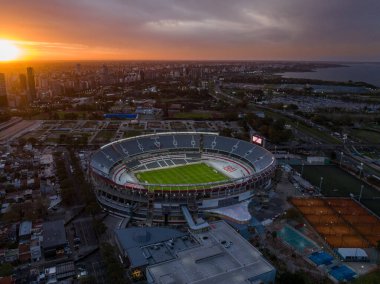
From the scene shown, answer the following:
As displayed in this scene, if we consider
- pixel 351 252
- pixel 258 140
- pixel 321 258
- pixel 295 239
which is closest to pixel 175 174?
pixel 258 140

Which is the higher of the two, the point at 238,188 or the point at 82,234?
the point at 238,188

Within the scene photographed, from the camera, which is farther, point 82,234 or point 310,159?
point 310,159

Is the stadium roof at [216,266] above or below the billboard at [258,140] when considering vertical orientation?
below

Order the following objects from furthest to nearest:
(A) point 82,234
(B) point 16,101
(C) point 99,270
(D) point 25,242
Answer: (B) point 16,101 → (A) point 82,234 → (D) point 25,242 → (C) point 99,270

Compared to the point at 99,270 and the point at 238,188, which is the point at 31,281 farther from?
the point at 238,188

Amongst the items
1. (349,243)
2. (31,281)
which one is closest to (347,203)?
(349,243)

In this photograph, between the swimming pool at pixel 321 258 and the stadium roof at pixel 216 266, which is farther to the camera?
the swimming pool at pixel 321 258

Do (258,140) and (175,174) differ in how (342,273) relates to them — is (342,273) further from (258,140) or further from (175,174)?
(258,140)

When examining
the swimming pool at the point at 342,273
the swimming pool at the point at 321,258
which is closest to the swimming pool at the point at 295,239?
the swimming pool at the point at 321,258

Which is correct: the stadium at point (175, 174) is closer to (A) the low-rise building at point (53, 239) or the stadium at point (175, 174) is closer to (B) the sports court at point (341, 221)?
(B) the sports court at point (341, 221)
